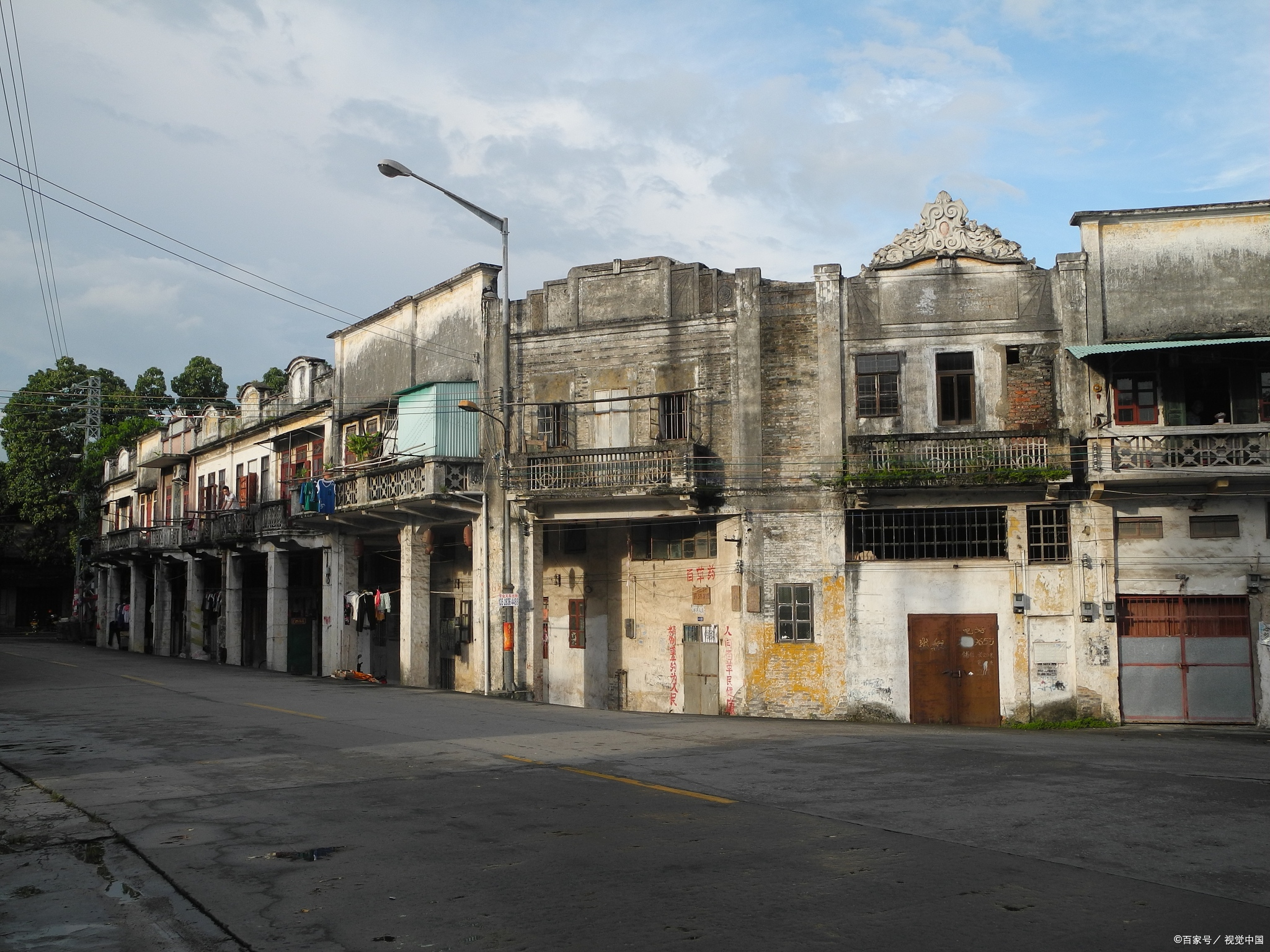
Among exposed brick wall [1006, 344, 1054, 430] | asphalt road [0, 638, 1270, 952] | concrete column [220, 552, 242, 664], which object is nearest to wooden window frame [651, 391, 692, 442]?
exposed brick wall [1006, 344, 1054, 430]

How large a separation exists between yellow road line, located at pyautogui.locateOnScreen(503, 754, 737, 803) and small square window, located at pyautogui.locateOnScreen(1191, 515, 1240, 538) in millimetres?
15236

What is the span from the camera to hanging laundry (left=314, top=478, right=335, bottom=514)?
103ft

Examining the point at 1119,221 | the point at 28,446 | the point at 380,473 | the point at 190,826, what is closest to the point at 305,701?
the point at 380,473

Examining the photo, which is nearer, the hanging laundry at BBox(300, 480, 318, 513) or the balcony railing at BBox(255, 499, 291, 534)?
the hanging laundry at BBox(300, 480, 318, 513)

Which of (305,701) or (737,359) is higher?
(737,359)

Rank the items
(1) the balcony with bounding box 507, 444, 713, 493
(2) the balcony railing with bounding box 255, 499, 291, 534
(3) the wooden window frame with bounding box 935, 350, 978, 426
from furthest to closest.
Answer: (2) the balcony railing with bounding box 255, 499, 291, 534, (1) the balcony with bounding box 507, 444, 713, 493, (3) the wooden window frame with bounding box 935, 350, 978, 426

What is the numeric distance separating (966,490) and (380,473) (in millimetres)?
14969

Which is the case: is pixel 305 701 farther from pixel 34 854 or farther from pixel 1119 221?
pixel 1119 221

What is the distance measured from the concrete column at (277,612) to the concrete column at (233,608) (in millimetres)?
4407

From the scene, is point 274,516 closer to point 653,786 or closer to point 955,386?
point 955,386

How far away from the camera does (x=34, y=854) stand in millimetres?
9352

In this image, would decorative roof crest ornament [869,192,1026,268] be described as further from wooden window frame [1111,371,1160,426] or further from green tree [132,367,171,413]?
Result: green tree [132,367,171,413]

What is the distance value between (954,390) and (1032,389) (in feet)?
5.25

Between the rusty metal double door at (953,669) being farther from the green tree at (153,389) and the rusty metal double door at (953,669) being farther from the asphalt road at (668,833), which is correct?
the green tree at (153,389)
